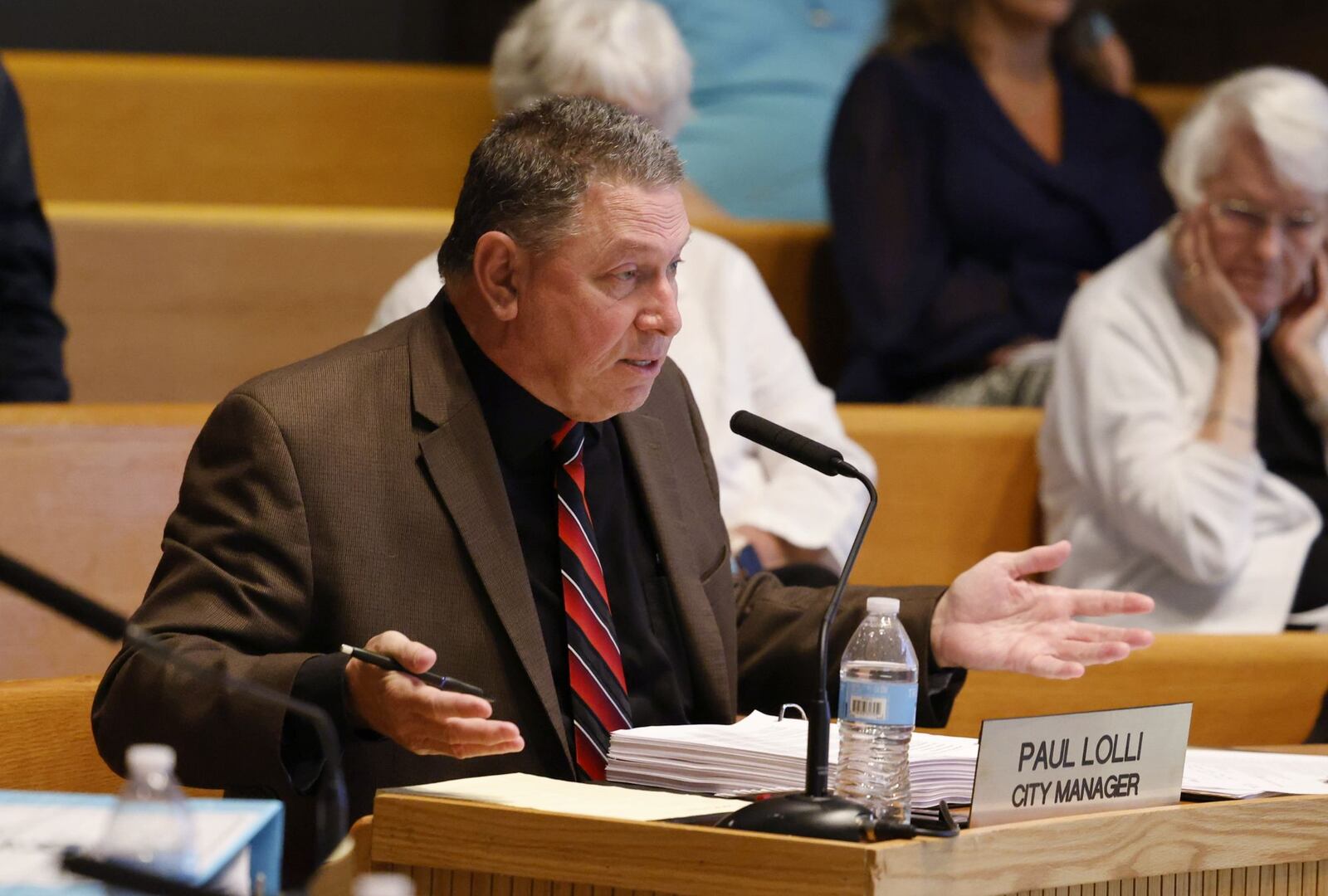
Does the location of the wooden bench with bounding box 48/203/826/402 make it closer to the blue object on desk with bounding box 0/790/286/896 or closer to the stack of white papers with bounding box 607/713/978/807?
the stack of white papers with bounding box 607/713/978/807

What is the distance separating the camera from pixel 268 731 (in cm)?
121

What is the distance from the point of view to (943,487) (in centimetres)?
247

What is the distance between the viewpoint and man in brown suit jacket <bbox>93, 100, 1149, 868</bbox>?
127 cm

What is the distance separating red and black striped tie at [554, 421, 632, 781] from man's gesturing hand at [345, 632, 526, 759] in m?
0.26

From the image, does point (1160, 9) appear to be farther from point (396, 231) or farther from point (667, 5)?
point (396, 231)

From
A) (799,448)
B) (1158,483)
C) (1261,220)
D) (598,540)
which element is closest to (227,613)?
(598,540)

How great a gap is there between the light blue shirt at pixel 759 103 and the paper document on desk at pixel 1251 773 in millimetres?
1861

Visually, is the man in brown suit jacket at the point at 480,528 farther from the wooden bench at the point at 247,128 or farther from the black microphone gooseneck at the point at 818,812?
the wooden bench at the point at 247,128

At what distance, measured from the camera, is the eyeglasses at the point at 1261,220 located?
7.75 feet

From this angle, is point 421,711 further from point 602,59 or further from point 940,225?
point 940,225

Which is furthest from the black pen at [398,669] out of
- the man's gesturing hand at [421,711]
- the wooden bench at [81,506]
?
the wooden bench at [81,506]

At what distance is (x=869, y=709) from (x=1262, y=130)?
153 centimetres

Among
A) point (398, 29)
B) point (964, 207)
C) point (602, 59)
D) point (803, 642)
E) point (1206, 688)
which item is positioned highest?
point (602, 59)

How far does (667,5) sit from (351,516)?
2.04 meters
